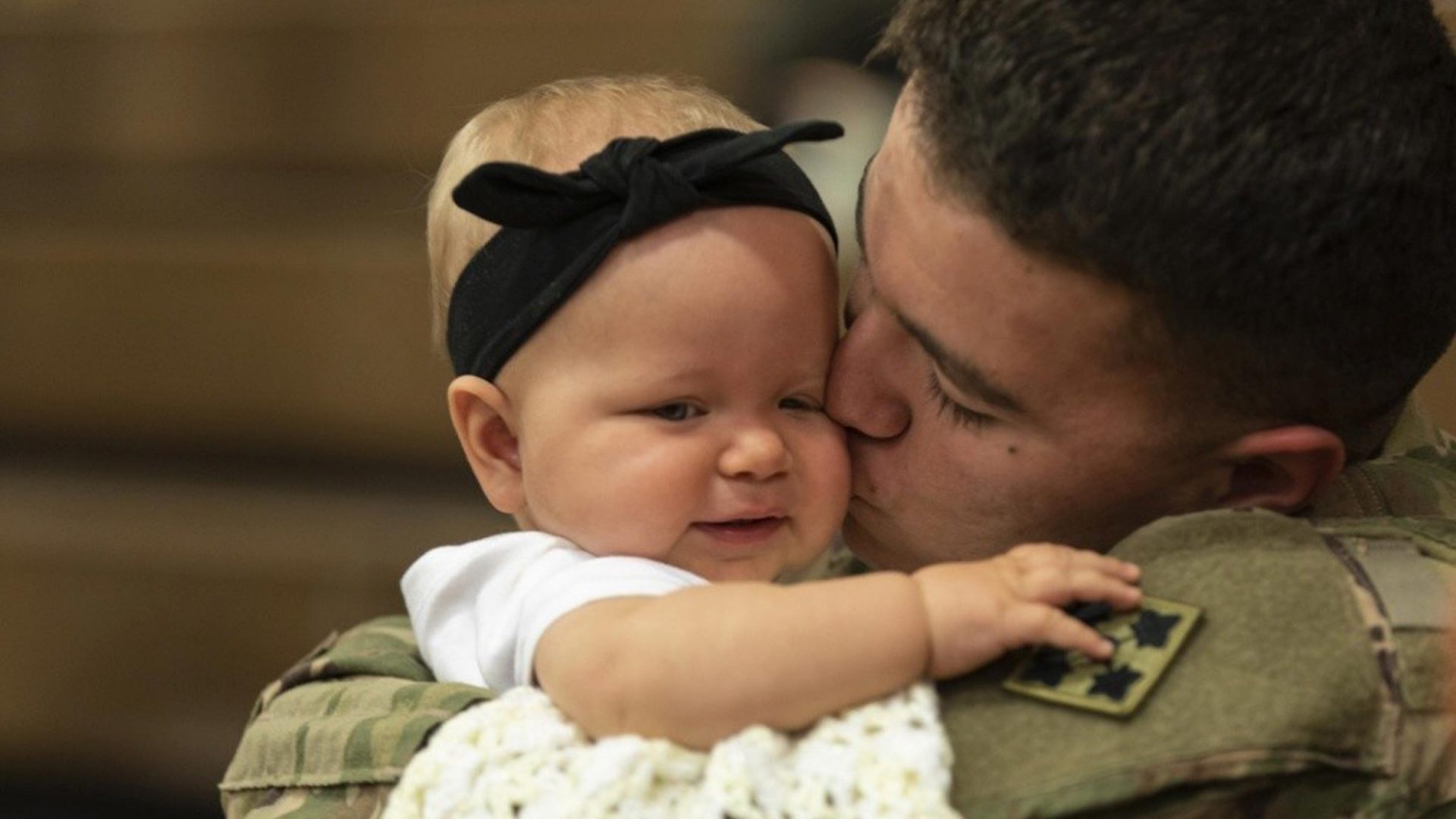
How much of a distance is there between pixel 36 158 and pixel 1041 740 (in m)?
3.28

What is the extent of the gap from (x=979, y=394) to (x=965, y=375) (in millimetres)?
18

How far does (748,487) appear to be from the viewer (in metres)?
1.33

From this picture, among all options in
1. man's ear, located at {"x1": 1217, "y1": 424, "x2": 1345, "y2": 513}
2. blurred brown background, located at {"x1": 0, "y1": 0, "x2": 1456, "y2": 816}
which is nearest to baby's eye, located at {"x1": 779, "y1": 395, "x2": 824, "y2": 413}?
man's ear, located at {"x1": 1217, "y1": 424, "x2": 1345, "y2": 513}

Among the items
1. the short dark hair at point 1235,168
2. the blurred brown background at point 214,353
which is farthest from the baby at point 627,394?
the blurred brown background at point 214,353

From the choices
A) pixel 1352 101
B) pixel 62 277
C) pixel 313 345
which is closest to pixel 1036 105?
pixel 1352 101

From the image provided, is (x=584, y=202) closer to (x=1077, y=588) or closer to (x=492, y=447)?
(x=492, y=447)

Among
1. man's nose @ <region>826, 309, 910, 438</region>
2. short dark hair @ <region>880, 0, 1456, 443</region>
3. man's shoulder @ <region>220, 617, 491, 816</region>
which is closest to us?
short dark hair @ <region>880, 0, 1456, 443</region>

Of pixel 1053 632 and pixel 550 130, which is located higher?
pixel 550 130

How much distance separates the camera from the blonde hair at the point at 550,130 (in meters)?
1.45

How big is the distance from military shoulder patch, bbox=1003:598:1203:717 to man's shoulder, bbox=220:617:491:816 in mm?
421

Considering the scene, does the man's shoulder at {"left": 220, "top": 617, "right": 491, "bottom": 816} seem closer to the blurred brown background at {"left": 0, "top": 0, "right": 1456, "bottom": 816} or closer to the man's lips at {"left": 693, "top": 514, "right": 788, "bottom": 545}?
the man's lips at {"left": 693, "top": 514, "right": 788, "bottom": 545}

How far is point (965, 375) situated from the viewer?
1299 mm

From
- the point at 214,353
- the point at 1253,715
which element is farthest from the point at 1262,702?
the point at 214,353

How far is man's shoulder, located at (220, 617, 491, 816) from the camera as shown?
1.25 metres
